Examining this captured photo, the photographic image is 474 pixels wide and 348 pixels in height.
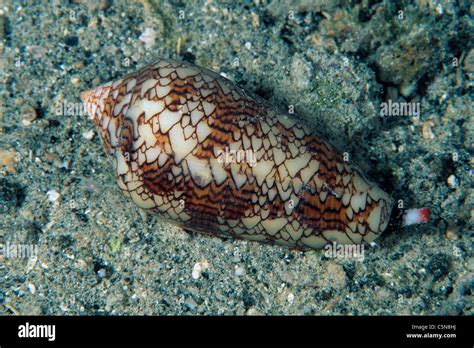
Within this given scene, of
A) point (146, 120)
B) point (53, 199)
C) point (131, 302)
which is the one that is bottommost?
point (131, 302)

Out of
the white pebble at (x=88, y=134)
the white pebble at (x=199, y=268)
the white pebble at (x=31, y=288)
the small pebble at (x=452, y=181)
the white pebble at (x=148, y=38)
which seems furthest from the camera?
the white pebble at (x=148, y=38)

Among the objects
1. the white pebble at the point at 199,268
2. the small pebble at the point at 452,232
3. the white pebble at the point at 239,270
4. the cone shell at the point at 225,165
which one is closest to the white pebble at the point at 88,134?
the cone shell at the point at 225,165

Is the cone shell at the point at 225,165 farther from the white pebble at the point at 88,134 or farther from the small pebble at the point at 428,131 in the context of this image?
the small pebble at the point at 428,131

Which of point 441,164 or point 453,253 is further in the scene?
point 441,164

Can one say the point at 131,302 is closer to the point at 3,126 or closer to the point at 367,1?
the point at 3,126

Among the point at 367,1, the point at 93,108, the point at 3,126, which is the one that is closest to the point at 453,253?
the point at 367,1

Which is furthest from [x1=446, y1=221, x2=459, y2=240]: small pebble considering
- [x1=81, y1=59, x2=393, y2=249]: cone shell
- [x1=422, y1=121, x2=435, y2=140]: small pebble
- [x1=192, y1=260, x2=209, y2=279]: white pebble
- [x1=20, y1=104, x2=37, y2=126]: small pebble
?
[x1=20, y1=104, x2=37, y2=126]: small pebble

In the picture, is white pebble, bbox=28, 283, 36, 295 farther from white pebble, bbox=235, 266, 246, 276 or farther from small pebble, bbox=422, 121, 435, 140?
small pebble, bbox=422, 121, 435, 140
